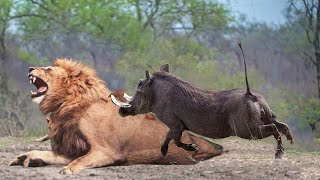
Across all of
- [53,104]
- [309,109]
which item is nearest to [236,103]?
[53,104]

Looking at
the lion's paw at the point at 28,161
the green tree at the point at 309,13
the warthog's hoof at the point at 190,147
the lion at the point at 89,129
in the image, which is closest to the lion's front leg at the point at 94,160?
the lion at the point at 89,129

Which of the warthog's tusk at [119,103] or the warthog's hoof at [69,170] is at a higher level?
the warthog's tusk at [119,103]

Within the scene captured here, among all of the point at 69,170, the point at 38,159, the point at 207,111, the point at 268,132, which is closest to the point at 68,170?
the point at 69,170

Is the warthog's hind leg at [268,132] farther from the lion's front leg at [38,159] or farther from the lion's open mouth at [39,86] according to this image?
the lion's open mouth at [39,86]

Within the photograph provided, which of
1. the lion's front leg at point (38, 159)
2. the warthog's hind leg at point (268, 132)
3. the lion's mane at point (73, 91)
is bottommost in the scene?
the lion's front leg at point (38, 159)

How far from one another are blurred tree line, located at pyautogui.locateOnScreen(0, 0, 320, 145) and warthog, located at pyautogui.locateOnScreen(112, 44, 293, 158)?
43.2 ft

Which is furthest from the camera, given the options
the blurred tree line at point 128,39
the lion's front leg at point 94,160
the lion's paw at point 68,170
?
the blurred tree line at point 128,39

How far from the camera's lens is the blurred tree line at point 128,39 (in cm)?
2356

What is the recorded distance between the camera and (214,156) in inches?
355

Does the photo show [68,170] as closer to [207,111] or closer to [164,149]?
[164,149]

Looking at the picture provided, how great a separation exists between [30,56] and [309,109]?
12.7 meters

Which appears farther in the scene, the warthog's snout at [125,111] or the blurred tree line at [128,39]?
the blurred tree line at [128,39]

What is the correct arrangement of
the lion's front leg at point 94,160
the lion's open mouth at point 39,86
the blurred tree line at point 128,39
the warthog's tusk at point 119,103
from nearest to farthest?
the lion's front leg at point 94,160
the warthog's tusk at point 119,103
the lion's open mouth at point 39,86
the blurred tree line at point 128,39

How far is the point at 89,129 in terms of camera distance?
8.45 metres
